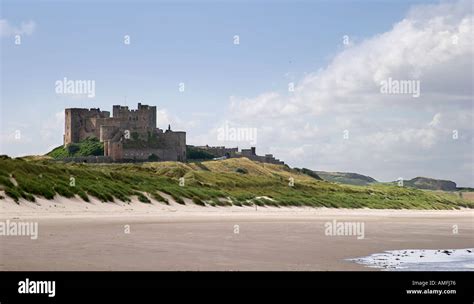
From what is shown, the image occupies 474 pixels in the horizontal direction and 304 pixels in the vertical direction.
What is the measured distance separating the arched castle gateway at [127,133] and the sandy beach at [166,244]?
216 feet

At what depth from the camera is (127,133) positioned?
98.4 meters

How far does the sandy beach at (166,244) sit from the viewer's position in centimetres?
1349

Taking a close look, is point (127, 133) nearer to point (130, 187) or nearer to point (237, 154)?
point (237, 154)

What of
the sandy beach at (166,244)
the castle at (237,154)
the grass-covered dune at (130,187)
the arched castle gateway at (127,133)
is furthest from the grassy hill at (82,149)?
the sandy beach at (166,244)

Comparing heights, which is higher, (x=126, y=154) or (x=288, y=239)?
(x=126, y=154)

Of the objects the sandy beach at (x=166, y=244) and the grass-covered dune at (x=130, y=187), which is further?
the grass-covered dune at (x=130, y=187)

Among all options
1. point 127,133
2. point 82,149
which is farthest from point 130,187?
point 82,149

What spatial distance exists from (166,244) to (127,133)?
8239cm

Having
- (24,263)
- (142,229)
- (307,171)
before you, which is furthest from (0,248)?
(307,171)

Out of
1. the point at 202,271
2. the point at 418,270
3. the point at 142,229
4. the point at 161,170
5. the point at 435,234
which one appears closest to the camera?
the point at 202,271

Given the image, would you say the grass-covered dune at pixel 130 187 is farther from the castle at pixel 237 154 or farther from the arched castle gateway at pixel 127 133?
the castle at pixel 237 154
